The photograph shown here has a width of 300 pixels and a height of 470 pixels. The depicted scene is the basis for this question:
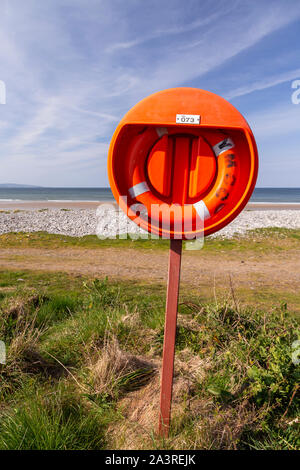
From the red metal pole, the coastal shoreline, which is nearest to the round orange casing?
the red metal pole

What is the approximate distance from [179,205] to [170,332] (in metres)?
0.82

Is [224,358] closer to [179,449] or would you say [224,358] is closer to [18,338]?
[179,449]

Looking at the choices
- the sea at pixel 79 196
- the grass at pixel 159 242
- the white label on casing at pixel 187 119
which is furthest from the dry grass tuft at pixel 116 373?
the sea at pixel 79 196

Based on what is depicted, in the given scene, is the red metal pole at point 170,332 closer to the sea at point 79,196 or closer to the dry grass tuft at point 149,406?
the dry grass tuft at point 149,406

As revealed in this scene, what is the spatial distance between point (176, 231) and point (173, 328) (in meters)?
0.64

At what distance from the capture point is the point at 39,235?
9.71 m

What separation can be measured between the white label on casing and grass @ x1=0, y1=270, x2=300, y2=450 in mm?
1695

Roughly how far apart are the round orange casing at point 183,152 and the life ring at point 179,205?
1 centimetres

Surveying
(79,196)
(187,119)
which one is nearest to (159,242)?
(187,119)

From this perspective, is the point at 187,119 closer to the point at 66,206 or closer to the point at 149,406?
the point at 149,406

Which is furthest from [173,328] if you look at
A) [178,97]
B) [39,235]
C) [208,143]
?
[39,235]

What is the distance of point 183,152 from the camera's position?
191cm

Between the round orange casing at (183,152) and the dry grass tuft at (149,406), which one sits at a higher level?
the round orange casing at (183,152)

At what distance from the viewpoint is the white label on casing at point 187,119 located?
1.77 meters
